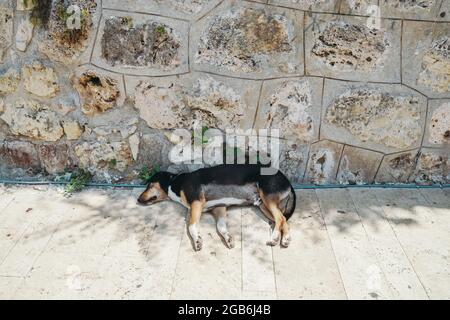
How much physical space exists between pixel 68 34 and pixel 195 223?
1.87m

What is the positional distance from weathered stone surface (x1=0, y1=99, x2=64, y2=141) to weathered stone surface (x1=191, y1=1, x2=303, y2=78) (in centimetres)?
144

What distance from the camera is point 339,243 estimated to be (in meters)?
3.18

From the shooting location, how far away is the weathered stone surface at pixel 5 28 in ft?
11.5

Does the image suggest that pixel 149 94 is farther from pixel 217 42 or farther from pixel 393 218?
pixel 393 218

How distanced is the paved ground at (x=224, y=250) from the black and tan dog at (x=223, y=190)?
4.0 inches

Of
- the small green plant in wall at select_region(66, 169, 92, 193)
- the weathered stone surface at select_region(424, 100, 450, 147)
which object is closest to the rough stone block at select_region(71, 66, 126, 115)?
the small green plant in wall at select_region(66, 169, 92, 193)

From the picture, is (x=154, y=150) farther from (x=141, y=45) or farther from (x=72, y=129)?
(x=141, y=45)

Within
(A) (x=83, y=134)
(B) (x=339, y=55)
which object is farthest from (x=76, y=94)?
(B) (x=339, y=55)

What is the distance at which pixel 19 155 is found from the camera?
402cm

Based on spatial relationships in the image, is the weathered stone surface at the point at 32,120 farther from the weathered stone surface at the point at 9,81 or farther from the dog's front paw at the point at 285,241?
the dog's front paw at the point at 285,241

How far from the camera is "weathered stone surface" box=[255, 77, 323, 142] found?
357 centimetres

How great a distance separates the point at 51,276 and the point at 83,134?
144cm

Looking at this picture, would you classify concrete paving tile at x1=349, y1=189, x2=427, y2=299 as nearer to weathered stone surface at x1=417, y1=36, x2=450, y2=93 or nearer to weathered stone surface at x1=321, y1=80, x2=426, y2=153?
weathered stone surface at x1=321, y1=80, x2=426, y2=153

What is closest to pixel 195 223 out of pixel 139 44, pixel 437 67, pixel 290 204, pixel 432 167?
pixel 290 204
